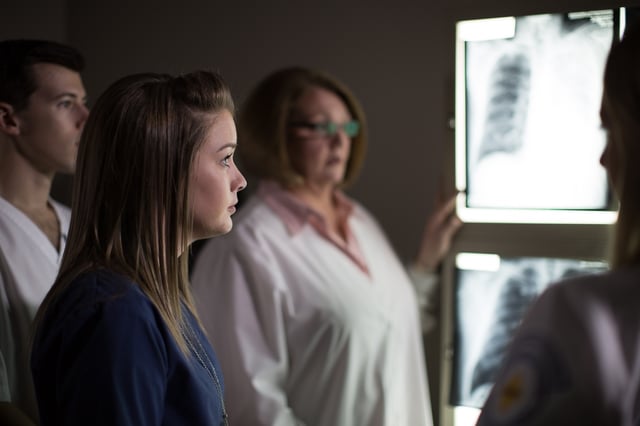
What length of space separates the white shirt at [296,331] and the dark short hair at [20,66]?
0.59 meters

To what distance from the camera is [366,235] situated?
1.73m

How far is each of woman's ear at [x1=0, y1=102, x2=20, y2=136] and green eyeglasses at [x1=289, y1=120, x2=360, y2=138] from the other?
0.71 meters

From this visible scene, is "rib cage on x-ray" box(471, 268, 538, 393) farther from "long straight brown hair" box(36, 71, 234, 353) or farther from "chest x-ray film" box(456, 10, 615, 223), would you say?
"long straight brown hair" box(36, 71, 234, 353)

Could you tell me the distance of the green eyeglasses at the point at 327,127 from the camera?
5.23 feet

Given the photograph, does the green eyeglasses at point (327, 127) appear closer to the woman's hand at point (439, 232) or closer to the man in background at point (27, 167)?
the woman's hand at point (439, 232)

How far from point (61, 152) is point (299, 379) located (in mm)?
706

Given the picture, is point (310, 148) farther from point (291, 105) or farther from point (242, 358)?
point (242, 358)

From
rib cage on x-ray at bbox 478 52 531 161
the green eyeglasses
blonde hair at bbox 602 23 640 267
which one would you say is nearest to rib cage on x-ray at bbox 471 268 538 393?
rib cage on x-ray at bbox 478 52 531 161

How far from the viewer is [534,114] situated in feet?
4.33

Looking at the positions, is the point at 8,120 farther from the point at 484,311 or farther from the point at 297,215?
the point at 484,311

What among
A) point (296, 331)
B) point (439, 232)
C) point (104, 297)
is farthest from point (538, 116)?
point (104, 297)

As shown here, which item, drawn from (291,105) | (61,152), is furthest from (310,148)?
(61,152)

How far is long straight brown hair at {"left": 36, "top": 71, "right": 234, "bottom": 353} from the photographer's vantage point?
83 centimetres

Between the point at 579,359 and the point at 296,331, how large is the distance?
2.91ft
